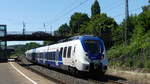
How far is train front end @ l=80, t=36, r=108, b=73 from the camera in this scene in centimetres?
2661

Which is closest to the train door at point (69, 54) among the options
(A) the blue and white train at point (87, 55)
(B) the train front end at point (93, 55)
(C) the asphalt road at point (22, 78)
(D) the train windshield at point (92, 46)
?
(A) the blue and white train at point (87, 55)

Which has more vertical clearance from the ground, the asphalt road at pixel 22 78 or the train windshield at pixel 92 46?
the train windshield at pixel 92 46

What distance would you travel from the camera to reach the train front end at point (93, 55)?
2661 centimetres

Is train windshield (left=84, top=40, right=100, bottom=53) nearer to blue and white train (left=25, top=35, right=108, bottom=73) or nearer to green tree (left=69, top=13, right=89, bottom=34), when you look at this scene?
blue and white train (left=25, top=35, right=108, bottom=73)

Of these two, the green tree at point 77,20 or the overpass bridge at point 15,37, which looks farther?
the green tree at point 77,20

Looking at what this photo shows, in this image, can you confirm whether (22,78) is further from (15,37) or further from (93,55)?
(15,37)

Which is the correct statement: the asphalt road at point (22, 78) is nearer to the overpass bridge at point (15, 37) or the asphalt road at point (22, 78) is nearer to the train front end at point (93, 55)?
the train front end at point (93, 55)

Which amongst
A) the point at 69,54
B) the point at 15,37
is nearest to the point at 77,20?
the point at 15,37

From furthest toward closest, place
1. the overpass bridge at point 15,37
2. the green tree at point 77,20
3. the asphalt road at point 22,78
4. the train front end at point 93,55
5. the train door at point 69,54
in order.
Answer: the green tree at point 77,20
the overpass bridge at point 15,37
the train door at point 69,54
the train front end at point 93,55
the asphalt road at point 22,78

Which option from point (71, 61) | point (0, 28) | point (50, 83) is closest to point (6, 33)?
point (0, 28)

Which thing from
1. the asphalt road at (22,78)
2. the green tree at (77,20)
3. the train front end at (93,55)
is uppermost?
the green tree at (77,20)

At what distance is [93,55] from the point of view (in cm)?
2691

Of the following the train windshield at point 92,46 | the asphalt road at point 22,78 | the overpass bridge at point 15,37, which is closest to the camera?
the asphalt road at point 22,78

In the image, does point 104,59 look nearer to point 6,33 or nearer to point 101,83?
point 101,83
